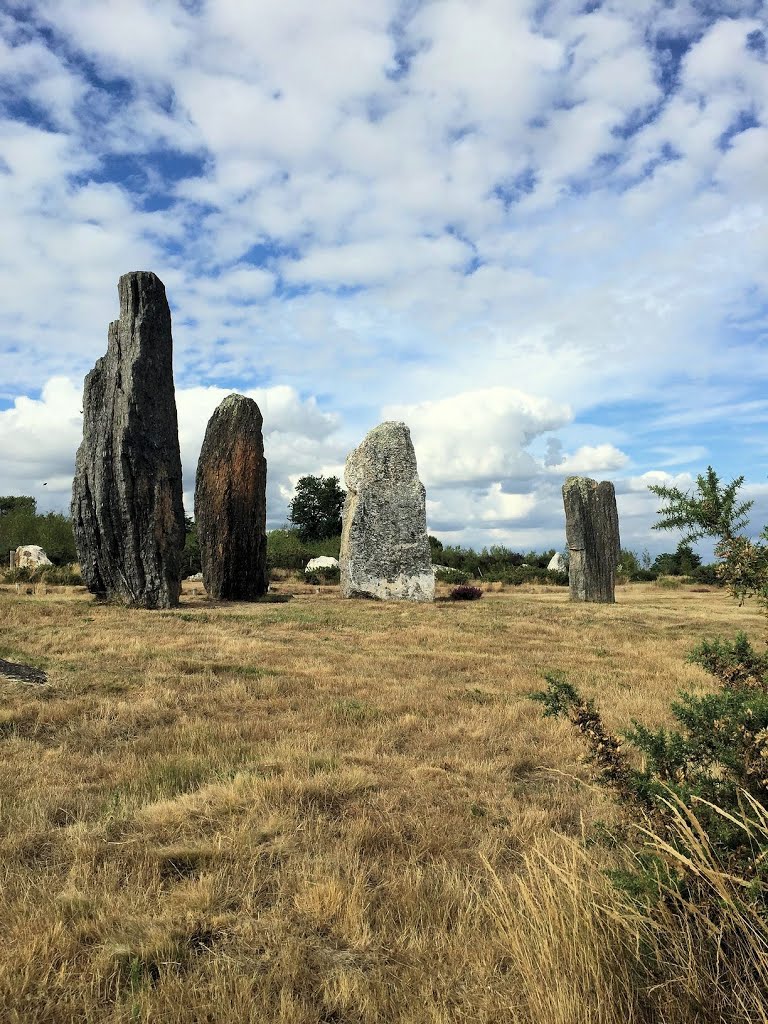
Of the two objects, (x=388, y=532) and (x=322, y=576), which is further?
(x=322, y=576)

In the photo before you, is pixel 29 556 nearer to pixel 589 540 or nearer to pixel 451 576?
pixel 451 576

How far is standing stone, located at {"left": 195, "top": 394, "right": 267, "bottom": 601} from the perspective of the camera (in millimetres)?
19188

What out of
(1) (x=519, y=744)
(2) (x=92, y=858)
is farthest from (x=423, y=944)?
(1) (x=519, y=744)

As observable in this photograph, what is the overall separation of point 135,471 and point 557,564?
2286 cm

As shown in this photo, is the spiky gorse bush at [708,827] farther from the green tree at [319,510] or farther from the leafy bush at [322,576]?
the green tree at [319,510]

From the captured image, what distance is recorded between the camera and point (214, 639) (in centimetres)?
1085

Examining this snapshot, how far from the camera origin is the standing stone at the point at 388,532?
1906cm

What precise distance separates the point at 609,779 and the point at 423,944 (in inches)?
38.7

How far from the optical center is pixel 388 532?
755 inches

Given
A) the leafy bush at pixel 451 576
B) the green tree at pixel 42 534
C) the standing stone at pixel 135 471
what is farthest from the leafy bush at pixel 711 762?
the green tree at pixel 42 534

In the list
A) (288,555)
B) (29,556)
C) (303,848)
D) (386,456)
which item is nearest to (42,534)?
(29,556)

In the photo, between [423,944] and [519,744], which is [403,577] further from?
[423,944]

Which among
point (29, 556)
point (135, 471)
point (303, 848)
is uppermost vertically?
point (135, 471)

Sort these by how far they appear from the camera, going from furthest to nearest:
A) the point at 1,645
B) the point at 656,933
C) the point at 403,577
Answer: the point at 403,577 < the point at 1,645 < the point at 656,933
